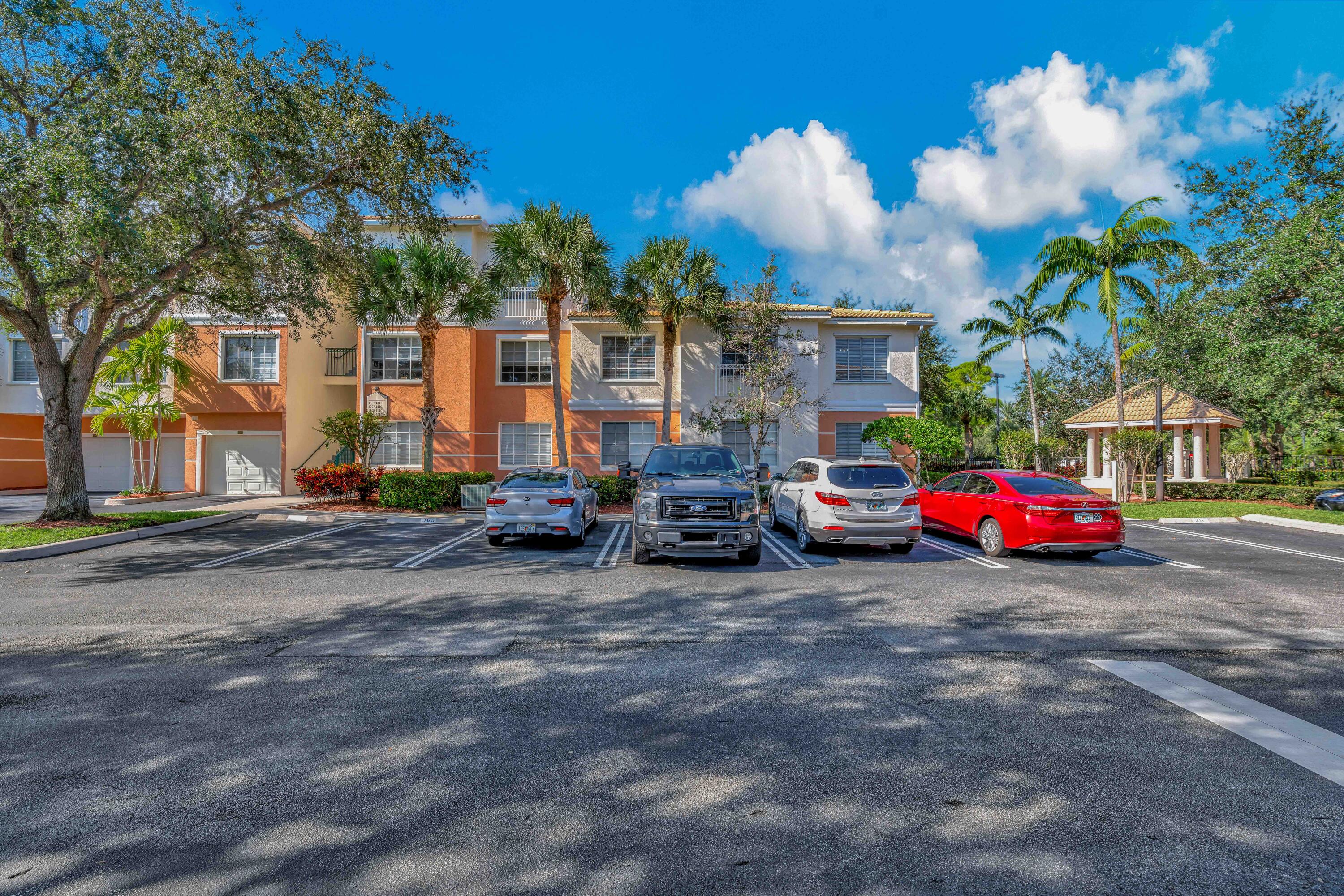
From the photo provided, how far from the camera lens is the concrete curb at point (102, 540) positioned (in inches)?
433

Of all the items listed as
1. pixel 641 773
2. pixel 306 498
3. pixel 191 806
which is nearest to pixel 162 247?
pixel 306 498

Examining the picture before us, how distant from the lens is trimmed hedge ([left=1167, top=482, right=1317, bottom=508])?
22.4 metres

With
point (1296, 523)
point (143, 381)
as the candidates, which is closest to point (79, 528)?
point (143, 381)

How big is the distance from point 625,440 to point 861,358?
365 inches

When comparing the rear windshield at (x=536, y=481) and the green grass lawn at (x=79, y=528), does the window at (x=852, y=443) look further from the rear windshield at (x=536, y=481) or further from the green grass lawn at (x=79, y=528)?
the green grass lawn at (x=79, y=528)

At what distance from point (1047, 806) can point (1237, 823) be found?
33.0 inches

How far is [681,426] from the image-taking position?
78.8ft

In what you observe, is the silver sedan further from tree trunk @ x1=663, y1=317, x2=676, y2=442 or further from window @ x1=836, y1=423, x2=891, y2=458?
window @ x1=836, y1=423, x2=891, y2=458

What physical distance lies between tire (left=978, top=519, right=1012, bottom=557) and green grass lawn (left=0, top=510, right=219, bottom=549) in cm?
1642

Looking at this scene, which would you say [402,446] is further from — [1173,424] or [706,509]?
[1173,424]

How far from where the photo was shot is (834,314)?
24422 mm

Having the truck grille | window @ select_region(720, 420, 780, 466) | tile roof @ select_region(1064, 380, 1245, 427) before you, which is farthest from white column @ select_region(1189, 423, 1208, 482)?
the truck grille

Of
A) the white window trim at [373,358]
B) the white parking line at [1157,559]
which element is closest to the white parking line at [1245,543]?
the white parking line at [1157,559]

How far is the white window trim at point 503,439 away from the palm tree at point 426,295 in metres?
3.14
